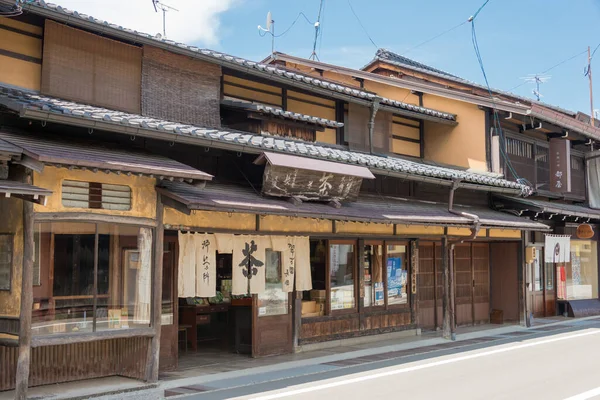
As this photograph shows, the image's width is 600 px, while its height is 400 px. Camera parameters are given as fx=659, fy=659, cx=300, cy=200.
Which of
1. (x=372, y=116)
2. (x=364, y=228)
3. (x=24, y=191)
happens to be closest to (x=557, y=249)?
(x=372, y=116)

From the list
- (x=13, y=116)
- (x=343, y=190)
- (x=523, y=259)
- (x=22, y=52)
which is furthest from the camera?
(x=523, y=259)

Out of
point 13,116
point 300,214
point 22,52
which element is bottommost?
point 300,214

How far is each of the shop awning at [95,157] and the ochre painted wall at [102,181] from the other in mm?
383

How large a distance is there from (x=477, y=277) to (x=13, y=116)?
52.0 ft

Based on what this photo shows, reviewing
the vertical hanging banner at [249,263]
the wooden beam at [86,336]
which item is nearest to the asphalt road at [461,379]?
the wooden beam at [86,336]

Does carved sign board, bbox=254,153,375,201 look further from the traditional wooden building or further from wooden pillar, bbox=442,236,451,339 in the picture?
wooden pillar, bbox=442,236,451,339

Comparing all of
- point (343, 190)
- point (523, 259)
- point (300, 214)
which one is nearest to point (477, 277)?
point (523, 259)

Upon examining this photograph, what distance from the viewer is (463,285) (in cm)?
2100

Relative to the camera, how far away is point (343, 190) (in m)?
14.6

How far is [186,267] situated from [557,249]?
15.9 meters

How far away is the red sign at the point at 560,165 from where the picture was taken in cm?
2303

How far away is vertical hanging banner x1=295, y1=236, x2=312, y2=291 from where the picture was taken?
14516 millimetres

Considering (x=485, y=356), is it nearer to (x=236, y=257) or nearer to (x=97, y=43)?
(x=236, y=257)

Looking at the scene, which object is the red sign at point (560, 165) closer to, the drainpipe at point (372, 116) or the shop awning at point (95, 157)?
the drainpipe at point (372, 116)
